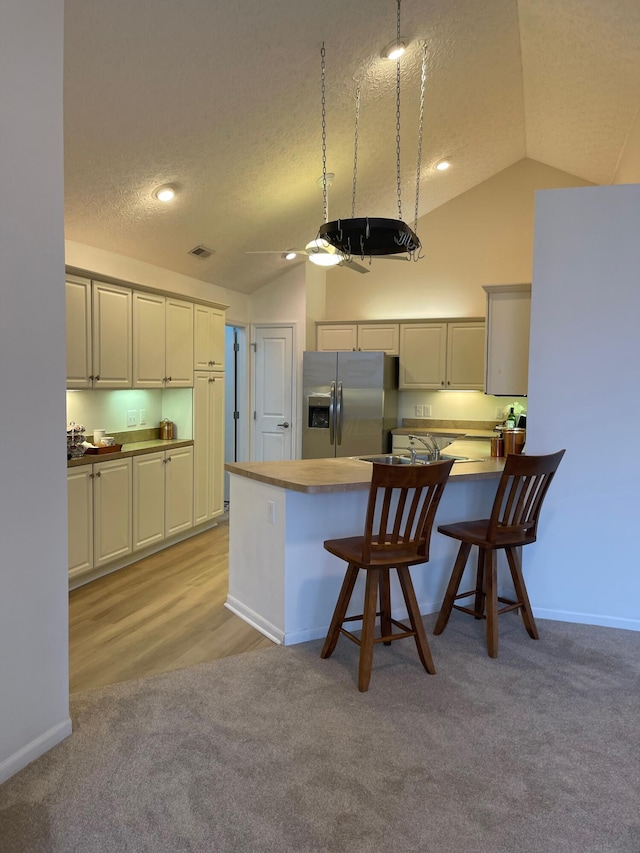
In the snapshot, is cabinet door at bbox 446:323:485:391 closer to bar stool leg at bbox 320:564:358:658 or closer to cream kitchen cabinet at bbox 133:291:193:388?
cream kitchen cabinet at bbox 133:291:193:388

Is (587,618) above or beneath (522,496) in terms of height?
beneath

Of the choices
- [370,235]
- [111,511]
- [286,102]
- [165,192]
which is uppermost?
[286,102]

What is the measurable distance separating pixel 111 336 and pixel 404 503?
2.63m

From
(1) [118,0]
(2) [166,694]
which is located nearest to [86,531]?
(2) [166,694]

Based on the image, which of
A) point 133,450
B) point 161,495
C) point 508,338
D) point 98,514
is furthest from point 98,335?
point 508,338

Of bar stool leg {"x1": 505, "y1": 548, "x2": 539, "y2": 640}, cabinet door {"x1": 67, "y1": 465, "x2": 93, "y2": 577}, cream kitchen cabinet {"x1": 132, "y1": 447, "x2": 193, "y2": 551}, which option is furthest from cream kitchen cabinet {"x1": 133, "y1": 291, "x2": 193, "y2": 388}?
bar stool leg {"x1": 505, "y1": 548, "x2": 539, "y2": 640}

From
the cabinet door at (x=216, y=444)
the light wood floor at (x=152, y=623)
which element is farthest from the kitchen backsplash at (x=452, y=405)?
the light wood floor at (x=152, y=623)

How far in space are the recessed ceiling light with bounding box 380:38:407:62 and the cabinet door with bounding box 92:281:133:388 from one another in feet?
7.72

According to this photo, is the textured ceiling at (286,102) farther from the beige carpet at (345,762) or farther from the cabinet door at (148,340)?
the beige carpet at (345,762)

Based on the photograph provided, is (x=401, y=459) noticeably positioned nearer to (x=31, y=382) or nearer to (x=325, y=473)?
(x=325, y=473)

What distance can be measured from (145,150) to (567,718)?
3749 mm

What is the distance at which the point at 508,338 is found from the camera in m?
4.14

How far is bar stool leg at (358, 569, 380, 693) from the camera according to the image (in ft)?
8.38

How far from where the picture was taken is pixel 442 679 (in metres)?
2.68
